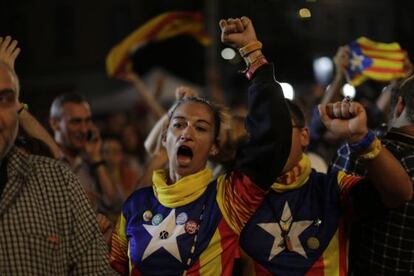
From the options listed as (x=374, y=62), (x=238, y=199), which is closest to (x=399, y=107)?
(x=238, y=199)

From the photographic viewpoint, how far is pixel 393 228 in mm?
3516

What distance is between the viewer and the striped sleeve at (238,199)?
11.0ft

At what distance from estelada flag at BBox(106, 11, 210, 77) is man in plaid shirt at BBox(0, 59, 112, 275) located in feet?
11.9

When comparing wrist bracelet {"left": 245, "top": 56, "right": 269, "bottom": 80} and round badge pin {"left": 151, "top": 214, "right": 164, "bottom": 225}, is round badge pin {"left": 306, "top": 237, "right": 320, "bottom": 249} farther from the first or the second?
wrist bracelet {"left": 245, "top": 56, "right": 269, "bottom": 80}

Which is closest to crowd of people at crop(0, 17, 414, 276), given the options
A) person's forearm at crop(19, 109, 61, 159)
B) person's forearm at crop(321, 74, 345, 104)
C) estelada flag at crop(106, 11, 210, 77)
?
person's forearm at crop(19, 109, 61, 159)

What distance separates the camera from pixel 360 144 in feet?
9.96

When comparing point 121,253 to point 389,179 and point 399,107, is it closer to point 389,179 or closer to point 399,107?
point 389,179

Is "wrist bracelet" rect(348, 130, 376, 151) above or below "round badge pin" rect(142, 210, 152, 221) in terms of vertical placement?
above

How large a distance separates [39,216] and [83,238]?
8.7 inches

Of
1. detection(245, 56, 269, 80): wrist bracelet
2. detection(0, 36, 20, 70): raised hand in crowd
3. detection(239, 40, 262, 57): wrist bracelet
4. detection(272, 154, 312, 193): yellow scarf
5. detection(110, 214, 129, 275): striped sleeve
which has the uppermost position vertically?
detection(0, 36, 20, 70): raised hand in crowd

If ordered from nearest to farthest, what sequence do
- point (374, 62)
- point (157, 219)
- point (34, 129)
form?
point (157, 219) → point (34, 129) → point (374, 62)

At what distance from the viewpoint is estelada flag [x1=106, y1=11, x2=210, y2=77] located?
257 inches

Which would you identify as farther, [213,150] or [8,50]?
[213,150]

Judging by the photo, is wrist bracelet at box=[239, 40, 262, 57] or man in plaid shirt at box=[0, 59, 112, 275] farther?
wrist bracelet at box=[239, 40, 262, 57]
